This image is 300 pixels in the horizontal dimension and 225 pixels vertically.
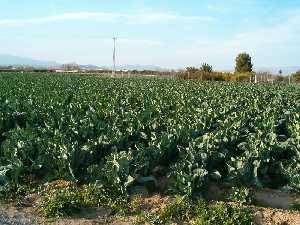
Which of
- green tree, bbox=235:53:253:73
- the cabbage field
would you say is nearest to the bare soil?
the cabbage field

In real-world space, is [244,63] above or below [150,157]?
above

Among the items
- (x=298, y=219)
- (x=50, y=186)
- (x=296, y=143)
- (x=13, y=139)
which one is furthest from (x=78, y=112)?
(x=298, y=219)

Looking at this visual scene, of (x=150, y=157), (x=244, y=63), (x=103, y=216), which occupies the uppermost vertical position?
(x=244, y=63)

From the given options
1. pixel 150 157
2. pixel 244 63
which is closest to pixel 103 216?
pixel 150 157

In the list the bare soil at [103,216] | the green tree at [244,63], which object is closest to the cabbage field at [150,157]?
the bare soil at [103,216]

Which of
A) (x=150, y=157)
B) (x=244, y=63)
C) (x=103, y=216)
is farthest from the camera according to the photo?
(x=244, y=63)

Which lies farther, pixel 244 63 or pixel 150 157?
pixel 244 63

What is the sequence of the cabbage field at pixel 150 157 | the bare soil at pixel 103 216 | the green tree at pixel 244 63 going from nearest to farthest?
the bare soil at pixel 103 216 < the cabbage field at pixel 150 157 < the green tree at pixel 244 63

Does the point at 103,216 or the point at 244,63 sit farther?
the point at 244,63

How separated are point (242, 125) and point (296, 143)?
2.00m

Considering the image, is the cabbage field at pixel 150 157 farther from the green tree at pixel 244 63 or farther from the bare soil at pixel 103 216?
the green tree at pixel 244 63

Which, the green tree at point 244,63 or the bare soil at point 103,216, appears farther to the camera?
the green tree at point 244,63

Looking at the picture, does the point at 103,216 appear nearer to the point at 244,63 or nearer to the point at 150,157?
the point at 150,157

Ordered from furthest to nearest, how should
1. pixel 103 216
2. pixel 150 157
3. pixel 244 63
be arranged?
pixel 244 63 < pixel 150 157 < pixel 103 216
